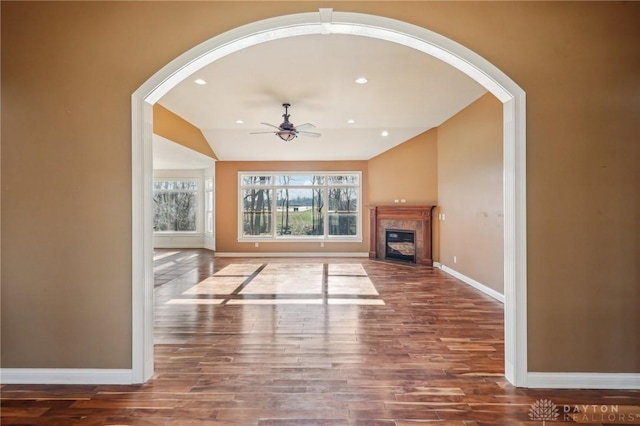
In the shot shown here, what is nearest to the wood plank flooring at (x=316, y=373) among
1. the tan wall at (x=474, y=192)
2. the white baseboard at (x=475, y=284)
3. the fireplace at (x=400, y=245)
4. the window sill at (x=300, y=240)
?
the white baseboard at (x=475, y=284)

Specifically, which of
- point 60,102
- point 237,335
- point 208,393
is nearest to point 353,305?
point 237,335

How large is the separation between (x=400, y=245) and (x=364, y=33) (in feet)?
20.3

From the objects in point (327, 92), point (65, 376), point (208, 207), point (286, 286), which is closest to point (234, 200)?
point (208, 207)

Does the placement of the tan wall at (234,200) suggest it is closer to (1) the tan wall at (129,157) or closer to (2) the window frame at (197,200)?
(2) the window frame at (197,200)

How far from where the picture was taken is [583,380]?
93.0 inches

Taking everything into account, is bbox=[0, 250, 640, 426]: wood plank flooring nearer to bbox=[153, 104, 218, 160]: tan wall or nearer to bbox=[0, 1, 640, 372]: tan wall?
bbox=[0, 1, 640, 372]: tan wall

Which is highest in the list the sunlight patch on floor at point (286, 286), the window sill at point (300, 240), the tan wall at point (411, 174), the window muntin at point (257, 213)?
the tan wall at point (411, 174)

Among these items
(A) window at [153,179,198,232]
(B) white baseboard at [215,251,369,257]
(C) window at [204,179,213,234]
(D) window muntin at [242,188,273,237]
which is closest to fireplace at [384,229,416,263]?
(B) white baseboard at [215,251,369,257]

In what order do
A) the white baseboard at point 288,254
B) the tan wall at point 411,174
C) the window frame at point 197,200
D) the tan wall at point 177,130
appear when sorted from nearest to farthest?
the tan wall at point 177,130 → the tan wall at point 411,174 → the white baseboard at point 288,254 → the window frame at point 197,200

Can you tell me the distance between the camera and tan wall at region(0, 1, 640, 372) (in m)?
2.36

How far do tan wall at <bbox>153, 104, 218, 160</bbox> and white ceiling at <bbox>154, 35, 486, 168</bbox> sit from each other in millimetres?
152

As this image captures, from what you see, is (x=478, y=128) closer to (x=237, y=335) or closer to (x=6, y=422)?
(x=237, y=335)

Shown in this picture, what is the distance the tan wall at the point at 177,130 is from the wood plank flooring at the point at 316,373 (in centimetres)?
306

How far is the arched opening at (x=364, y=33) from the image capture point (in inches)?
93.1
